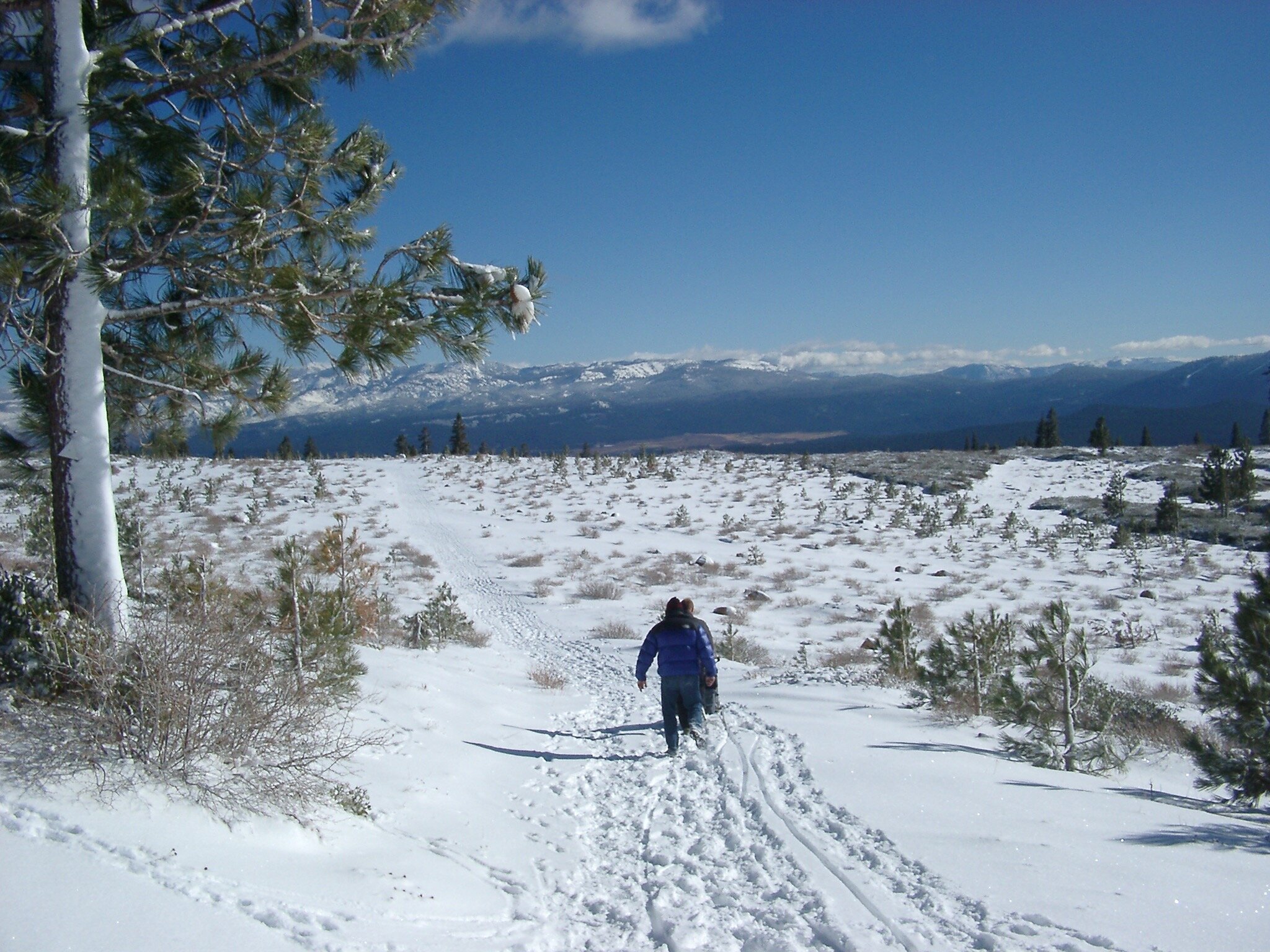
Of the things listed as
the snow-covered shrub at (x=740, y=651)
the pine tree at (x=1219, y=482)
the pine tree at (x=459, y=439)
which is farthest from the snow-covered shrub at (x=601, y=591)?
the pine tree at (x=459, y=439)

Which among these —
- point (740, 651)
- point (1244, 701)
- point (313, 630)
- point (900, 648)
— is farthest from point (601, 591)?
point (1244, 701)

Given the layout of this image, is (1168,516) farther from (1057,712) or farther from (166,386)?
(166,386)

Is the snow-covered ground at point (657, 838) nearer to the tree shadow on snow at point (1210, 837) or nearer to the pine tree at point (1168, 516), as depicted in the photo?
the tree shadow on snow at point (1210, 837)

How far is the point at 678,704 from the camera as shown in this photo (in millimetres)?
7328

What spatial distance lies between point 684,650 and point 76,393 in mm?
5302

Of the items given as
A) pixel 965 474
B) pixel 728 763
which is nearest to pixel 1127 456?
pixel 965 474

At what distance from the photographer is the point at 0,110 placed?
14.8 feet

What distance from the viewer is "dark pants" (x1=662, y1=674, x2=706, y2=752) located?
277 inches

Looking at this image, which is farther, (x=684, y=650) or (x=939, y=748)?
(x=684, y=650)

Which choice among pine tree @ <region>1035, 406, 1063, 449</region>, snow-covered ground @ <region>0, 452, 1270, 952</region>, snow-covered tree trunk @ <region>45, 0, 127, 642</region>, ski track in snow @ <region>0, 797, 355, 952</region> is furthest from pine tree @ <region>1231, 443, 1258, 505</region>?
pine tree @ <region>1035, 406, 1063, 449</region>

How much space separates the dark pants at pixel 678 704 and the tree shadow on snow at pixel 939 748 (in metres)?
1.72

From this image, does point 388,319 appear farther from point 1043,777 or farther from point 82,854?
point 1043,777

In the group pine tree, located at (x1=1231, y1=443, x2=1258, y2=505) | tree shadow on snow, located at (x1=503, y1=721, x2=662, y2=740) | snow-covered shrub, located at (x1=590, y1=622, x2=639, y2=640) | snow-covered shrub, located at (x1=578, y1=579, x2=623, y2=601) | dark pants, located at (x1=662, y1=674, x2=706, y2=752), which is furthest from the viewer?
pine tree, located at (x1=1231, y1=443, x2=1258, y2=505)

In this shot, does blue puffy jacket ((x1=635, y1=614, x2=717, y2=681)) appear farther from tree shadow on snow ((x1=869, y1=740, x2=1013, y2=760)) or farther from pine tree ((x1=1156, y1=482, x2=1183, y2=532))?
pine tree ((x1=1156, y1=482, x2=1183, y2=532))
